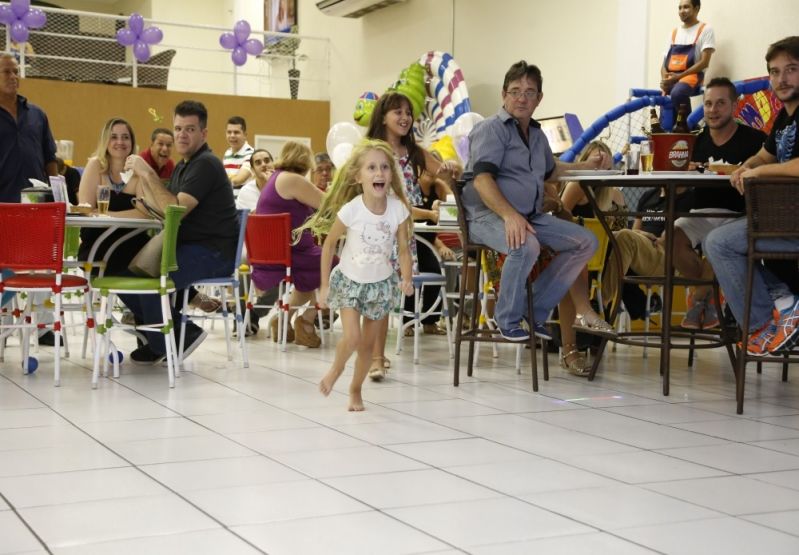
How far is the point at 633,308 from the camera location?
5.38 metres

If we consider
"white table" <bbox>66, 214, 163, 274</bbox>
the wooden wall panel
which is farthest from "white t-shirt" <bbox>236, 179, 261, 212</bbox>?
the wooden wall panel

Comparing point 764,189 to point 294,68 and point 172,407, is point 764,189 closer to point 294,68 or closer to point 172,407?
point 172,407

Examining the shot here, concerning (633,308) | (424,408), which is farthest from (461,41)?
(424,408)

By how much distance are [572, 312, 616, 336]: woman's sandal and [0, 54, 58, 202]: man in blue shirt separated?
2.94 m

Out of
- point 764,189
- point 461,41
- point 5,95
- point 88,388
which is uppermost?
point 461,41

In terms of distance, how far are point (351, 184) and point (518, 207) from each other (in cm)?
81

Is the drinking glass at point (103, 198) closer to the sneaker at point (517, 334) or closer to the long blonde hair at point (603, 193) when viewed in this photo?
the sneaker at point (517, 334)

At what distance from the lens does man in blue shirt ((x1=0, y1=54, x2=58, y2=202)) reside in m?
5.25

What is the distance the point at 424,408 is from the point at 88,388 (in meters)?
1.38

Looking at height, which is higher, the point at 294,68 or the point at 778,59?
the point at 294,68

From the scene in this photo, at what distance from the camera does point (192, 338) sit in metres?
4.76

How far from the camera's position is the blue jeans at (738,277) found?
3771mm

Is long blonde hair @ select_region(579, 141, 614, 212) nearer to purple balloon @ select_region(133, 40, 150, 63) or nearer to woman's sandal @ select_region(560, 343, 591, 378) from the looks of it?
woman's sandal @ select_region(560, 343, 591, 378)

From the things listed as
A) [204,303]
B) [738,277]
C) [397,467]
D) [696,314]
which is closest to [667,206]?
[738,277]
